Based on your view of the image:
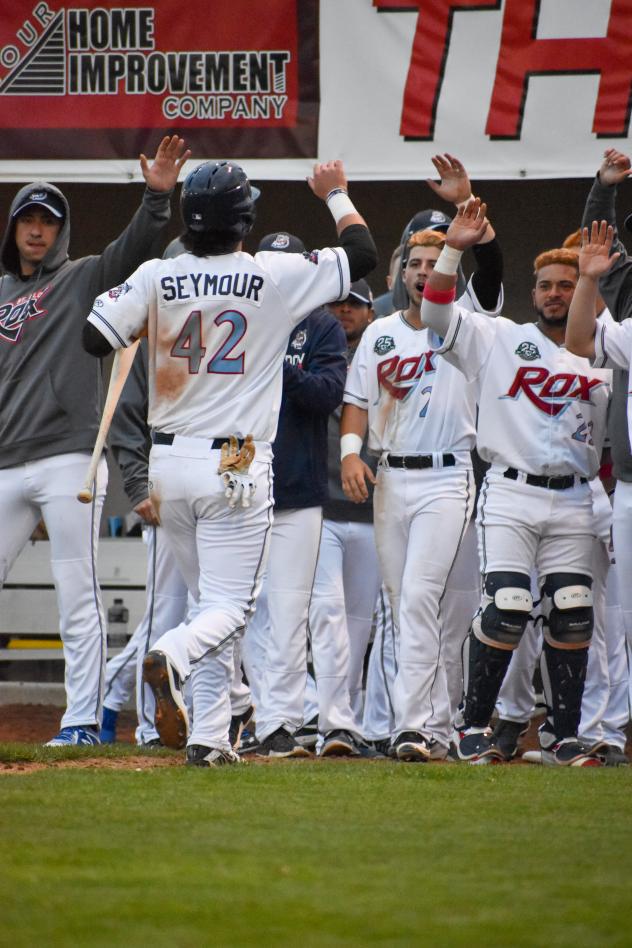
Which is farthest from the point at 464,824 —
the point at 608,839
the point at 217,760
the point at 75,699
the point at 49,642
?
the point at 49,642

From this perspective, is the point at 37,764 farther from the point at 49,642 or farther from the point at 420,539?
the point at 49,642

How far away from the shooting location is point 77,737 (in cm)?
561

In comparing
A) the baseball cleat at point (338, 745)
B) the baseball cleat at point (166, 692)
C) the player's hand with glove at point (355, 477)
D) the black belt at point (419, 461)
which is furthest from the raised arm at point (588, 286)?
the baseball cleat at point (166, 692)

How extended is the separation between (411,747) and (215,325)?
177 centimetres

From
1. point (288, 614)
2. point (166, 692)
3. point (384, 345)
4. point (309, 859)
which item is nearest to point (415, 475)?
point (384, 345)

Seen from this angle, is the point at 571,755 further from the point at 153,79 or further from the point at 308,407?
the point at 153,79

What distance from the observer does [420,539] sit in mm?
5625

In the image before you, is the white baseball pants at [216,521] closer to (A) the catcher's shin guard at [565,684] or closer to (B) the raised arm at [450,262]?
(B) the raised arm at [450,262]

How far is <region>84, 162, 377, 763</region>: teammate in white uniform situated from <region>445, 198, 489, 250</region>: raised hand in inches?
23.4

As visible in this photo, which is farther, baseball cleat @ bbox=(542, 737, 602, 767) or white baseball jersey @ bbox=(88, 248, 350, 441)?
baseball cleat @ bbox=(542, 737, 602, 767)

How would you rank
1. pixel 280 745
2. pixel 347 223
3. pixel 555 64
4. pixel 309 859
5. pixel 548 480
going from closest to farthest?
pixel 309 859 < pixel 347 223 < pixel 548 480 < pixel 280 745 < pixel 555 64

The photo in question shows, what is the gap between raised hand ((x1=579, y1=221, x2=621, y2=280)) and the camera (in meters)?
5.16

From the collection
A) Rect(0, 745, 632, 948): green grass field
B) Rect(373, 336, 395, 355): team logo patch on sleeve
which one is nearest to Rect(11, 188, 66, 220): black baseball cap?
Rect(373, 336, 395, 355): team logo patch on sleeve

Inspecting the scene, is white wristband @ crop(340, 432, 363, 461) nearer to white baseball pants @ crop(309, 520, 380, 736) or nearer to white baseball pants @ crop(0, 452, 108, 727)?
Answer: white baseball pants @ crop(309, 520, 380, 736)
